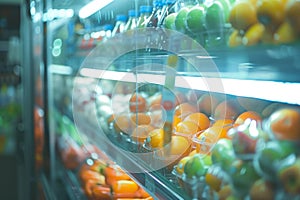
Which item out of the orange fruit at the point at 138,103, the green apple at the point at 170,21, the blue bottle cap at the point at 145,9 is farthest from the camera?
the orange fruit at the point at 138,103

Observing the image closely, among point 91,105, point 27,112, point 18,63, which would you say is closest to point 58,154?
point 91,105

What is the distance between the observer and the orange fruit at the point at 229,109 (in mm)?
1180

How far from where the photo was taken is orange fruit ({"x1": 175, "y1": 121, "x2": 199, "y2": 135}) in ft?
4.23

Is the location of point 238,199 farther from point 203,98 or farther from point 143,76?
point 143,76

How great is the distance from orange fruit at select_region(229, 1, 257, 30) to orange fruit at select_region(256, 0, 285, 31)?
0.18 ft

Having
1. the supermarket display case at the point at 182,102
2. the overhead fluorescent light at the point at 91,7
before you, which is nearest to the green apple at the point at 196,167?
the supermarket display case at the point at 182,102

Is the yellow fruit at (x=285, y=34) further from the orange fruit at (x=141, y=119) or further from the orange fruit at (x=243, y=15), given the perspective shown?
the orange fruit at (x=141, y=119)

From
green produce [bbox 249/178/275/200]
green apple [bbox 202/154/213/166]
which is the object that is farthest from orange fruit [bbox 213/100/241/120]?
green produce [bbox 249/178/275/200]

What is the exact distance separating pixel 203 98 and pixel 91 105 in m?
1.21

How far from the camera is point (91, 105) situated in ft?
8.05

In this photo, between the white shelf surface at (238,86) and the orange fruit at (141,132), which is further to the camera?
the orange fruit at (141,132)

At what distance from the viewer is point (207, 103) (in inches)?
51.6

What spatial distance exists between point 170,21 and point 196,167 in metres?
0.44

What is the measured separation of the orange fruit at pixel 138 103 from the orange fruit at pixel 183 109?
0.76 ft
